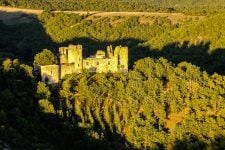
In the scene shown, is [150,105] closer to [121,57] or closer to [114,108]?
[114,108]

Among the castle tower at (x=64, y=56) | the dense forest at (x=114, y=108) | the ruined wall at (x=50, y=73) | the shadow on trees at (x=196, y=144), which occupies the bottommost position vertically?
the shadow on trees at (x=196, y=144)

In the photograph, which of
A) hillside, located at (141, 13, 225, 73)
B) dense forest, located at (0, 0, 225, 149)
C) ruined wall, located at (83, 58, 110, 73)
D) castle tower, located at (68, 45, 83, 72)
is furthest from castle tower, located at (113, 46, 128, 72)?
hillside, located at (141, 13, 225, 73)

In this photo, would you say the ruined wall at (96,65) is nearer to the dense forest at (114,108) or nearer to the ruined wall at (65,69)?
the dense forest at (114,108)

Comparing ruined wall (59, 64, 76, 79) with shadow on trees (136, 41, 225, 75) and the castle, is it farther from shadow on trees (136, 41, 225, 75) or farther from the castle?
shadow on trees (136, 41, 225, 75)

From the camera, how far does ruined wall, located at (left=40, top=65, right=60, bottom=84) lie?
66375mm

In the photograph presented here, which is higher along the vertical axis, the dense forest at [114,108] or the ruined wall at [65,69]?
the ruined wall at [65,69]

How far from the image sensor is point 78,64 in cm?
6769

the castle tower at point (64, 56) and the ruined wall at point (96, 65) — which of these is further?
the castle tower at point (64, 56)

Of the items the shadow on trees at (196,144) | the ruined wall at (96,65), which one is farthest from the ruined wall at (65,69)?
the shadow on trees at (196,144)

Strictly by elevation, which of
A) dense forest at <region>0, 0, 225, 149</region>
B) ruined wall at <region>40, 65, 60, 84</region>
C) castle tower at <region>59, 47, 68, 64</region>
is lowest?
dense forest at <region>0, 0, 225, 149</region>

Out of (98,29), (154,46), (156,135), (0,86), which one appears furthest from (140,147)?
(98,29)

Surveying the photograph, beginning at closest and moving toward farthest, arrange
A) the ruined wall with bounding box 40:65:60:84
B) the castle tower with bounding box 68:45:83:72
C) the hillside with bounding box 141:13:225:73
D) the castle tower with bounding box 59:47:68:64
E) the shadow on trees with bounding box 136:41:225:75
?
the ruined wall with bounding box 40:65:60:84 < the castle tower with bounding box 68:45:83:72 < the castle tower with bounding box 59:47:68:64 < the shadow on trees with bounding box 136:41:225:75 < the hillside with bounding box 141:13:225:73

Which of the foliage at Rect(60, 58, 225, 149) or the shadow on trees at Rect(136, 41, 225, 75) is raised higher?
the shadow on trees at Rect(136, 41, 225, 75)

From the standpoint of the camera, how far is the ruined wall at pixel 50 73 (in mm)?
66375
